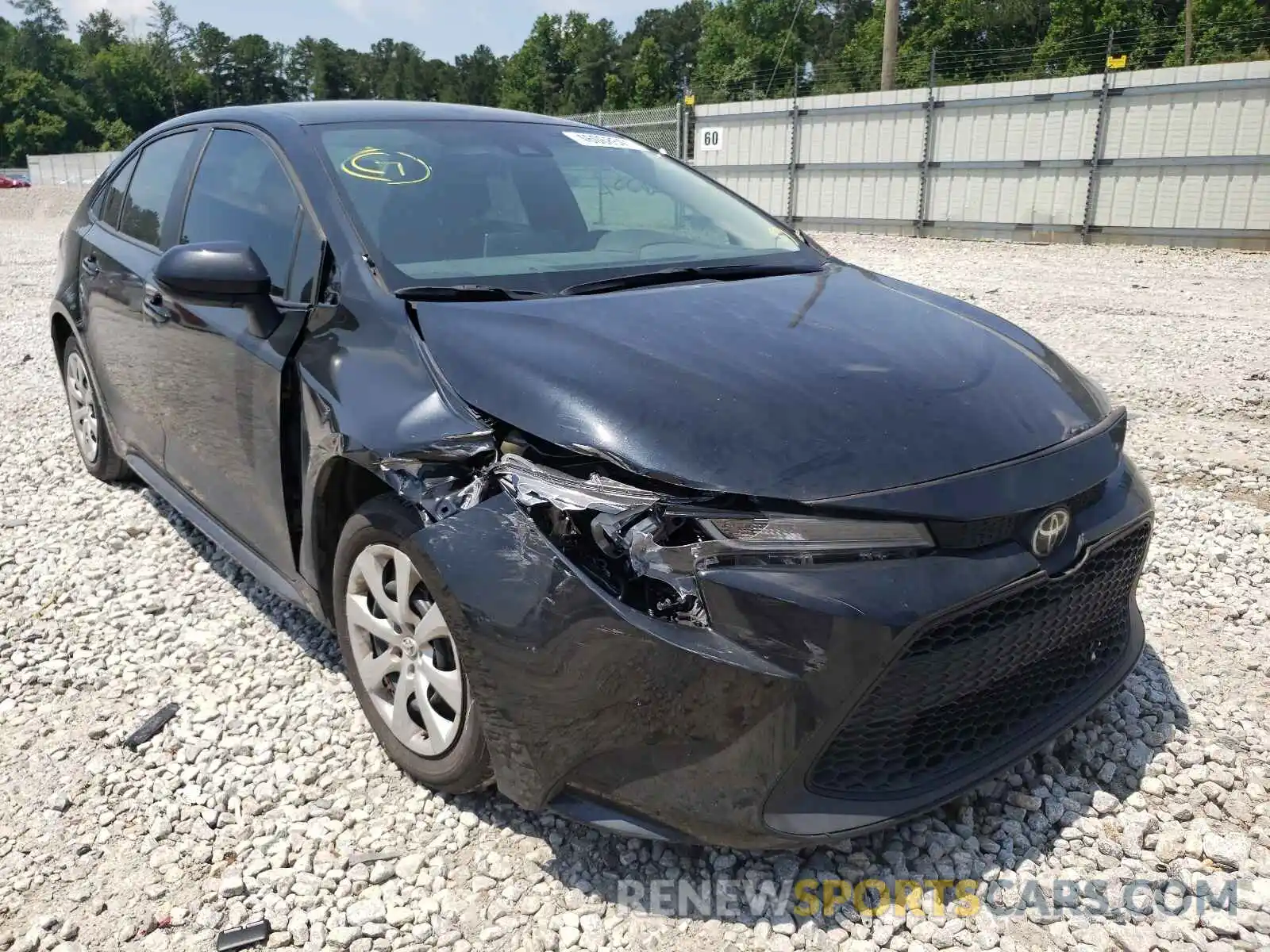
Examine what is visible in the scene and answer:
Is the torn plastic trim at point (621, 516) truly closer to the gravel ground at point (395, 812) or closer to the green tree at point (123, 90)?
the gravel ground at point (395, 812)

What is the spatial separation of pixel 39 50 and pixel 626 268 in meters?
114

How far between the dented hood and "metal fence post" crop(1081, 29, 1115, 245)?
13716mm

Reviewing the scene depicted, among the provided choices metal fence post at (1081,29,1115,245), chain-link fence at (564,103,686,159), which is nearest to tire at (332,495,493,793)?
metal fence post at (1081,29,1115,245)

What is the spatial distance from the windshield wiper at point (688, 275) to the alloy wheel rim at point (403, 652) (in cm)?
86

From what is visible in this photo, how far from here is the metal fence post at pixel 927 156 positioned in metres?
15.9

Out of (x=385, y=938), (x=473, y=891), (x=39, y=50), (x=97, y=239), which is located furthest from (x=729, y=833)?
(x=39, y=50)

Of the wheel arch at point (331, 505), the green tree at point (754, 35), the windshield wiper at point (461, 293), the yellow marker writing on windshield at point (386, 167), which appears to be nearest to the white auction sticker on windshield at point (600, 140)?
the yellow marker writing on windshield at point (386, 167)

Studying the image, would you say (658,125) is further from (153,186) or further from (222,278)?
(222,278)

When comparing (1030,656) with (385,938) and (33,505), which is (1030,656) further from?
(33,505)

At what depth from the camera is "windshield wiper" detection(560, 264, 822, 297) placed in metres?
2.60

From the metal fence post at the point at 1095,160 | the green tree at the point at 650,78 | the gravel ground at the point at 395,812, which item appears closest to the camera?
the gravel ground at the point at 395,812

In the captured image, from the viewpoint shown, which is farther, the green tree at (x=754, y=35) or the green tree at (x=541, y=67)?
the green tree at (x=541, y=67)

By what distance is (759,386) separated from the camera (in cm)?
207

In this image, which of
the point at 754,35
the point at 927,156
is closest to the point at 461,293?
the point at 927,156
